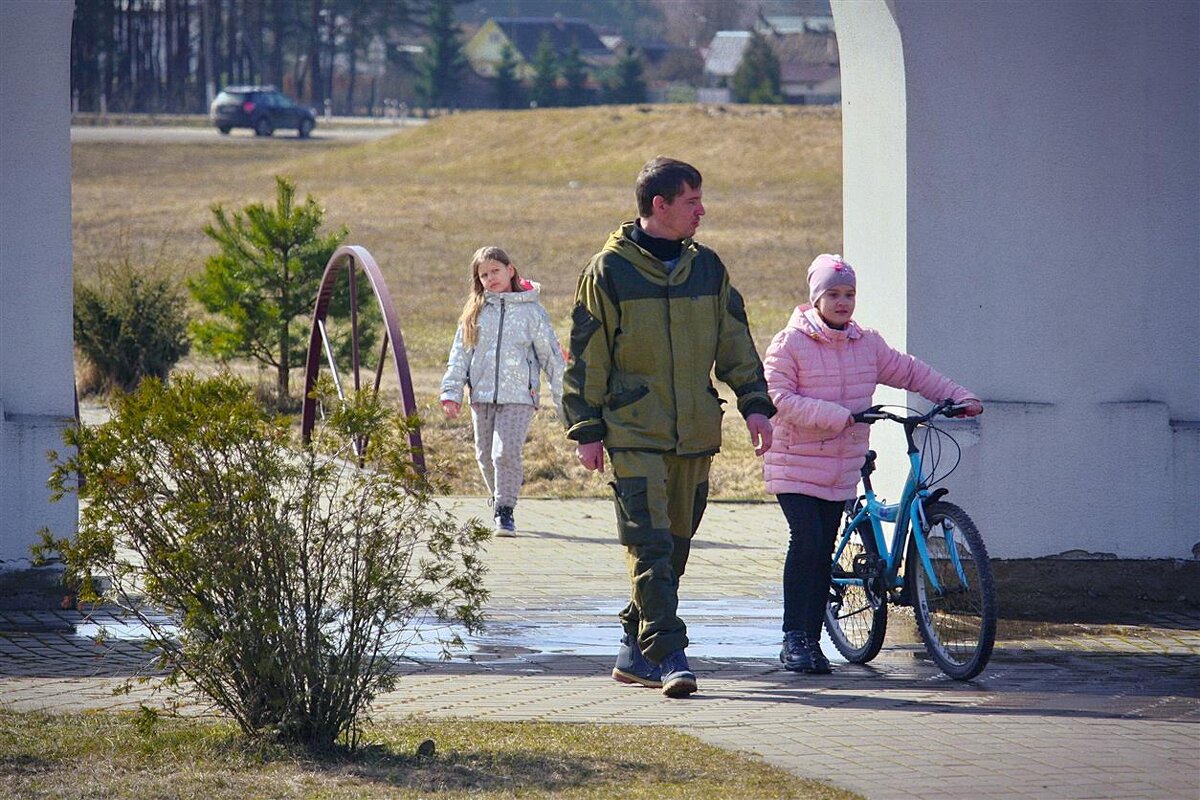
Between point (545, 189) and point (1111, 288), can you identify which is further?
point (545, 189)

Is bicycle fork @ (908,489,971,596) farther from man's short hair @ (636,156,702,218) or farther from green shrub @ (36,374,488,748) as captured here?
green shrub @ (36,374,488,748)

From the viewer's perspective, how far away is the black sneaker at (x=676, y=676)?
6.26 meters

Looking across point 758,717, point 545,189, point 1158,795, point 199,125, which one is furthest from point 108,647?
point 199,125

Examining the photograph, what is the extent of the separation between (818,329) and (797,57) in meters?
107

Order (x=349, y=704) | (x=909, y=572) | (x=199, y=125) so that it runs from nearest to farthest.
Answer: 1. (x=349, y=704)
2. (x=909, y=572)
3. (x=199, y=125)

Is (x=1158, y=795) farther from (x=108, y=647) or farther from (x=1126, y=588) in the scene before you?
(x=108, y=647)

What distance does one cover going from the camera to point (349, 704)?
209 inches

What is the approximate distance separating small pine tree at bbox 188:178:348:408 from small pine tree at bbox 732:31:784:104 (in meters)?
59.8

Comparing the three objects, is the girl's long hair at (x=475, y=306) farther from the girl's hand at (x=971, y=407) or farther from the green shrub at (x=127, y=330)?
the green shrub at (x=127, y=330)

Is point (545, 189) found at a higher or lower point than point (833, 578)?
higher

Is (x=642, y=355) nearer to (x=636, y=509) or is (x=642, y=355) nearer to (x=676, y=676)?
(x=636, y=509)

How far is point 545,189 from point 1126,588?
38.4m

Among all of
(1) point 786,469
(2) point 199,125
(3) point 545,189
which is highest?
(2) point 199,125

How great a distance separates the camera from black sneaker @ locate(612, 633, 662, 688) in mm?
6465
